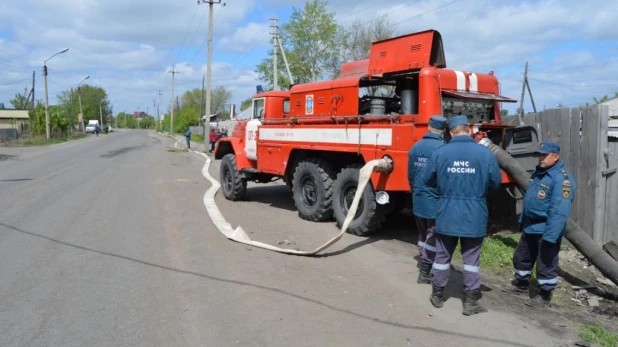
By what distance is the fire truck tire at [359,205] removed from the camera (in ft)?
23.8

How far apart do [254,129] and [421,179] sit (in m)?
5.64

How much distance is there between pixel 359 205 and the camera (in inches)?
301

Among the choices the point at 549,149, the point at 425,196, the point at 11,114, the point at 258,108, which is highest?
the point at 11,114

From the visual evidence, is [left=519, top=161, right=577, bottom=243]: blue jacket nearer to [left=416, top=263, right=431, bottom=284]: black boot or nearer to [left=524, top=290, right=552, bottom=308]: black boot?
[left=524, top=290, right=552, bottom=308]: black boot

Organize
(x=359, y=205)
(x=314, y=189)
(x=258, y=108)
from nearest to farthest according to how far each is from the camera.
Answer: (x=359, y=205), (x=314, y=189), (x=258, y=108)

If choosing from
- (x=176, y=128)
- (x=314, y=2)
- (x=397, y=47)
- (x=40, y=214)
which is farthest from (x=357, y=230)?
(x=176, y=128)

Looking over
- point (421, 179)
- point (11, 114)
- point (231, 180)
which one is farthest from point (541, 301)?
point (11, 114)

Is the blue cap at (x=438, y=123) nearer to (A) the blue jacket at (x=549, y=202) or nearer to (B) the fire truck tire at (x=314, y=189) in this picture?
(A) the blue jacket at (x=549, y=202)

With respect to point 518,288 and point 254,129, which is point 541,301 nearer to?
point 518,288

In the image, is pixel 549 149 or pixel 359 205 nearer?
pixel 549 149

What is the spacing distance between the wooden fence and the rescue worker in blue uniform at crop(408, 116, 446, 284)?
2421mm

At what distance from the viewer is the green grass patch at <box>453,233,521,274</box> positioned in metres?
6.22

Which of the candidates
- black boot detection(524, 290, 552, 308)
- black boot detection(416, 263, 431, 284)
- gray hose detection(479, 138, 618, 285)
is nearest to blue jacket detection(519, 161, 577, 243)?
black boot detection(524, 290, 552, 308)

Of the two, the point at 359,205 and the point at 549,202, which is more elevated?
the point at 549,202
